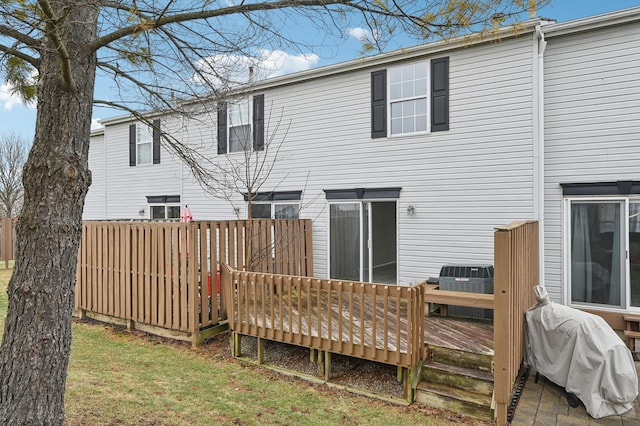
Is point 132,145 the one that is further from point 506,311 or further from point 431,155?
point 506,311

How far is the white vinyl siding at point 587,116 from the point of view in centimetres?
630

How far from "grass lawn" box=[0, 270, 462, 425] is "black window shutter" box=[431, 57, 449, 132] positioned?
17.1 feet

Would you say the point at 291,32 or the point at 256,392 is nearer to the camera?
the point at 291,32

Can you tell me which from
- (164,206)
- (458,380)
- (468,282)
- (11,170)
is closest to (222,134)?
(164,206)

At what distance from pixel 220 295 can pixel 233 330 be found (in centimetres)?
90

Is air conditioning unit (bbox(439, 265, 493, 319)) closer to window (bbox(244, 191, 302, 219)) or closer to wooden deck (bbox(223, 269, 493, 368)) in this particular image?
wooden deck (bbox(223, 269, 493, 368))

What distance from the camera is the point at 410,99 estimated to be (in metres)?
8.04

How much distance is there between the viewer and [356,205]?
871 cm

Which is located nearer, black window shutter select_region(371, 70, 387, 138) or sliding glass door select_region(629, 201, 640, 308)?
sliding glass door select_region(629, 201, 640, 308)

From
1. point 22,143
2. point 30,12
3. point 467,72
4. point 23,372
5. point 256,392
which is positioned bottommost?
point 256,392

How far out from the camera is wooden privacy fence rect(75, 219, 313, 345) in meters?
6.32

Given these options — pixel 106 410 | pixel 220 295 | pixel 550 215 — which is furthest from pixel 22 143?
pixel 550 215

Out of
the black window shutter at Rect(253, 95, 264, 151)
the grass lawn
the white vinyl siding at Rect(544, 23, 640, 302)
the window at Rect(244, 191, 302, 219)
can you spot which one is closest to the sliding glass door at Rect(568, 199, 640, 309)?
Result: the white vinyl siding at Rect(544, 23, 640, 302)

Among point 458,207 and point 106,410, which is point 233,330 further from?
point 458,207
